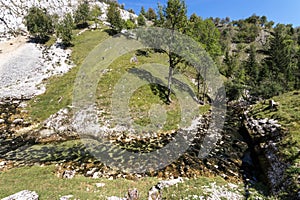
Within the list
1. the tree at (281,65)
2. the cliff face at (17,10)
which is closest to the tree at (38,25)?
the cliff face at (17,10)

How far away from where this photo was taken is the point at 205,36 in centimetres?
3697

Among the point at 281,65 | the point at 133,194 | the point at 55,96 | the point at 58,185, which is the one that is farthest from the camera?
the point at 281,65

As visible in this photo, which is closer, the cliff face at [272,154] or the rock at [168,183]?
the cliff face at [272,154]

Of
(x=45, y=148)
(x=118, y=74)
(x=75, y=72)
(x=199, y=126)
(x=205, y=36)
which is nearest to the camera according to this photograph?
(x=45, y=148)

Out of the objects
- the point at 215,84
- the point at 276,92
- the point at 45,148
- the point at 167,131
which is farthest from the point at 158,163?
the point at 276,92

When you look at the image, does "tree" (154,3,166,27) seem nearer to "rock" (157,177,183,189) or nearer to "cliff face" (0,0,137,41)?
"rock" (157,177,183,189)

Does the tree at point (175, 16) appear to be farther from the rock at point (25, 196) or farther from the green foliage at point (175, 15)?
the rock at point (25, 196)

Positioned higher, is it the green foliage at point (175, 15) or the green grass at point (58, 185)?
the green foliage at point (175, 15)

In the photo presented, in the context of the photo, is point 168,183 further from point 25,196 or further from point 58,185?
point 25,196

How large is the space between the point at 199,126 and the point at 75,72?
3050 cm

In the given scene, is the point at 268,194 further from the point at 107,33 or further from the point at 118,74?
the point at 107,33

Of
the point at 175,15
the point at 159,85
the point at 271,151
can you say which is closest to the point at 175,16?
the point at 175,15

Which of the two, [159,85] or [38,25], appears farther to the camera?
[38,25]

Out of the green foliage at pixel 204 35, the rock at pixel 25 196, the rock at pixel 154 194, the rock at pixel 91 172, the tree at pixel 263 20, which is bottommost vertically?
the rock at pixel 25 196
